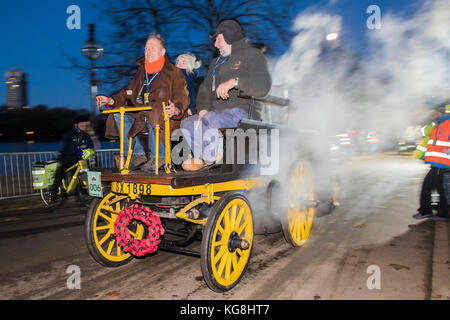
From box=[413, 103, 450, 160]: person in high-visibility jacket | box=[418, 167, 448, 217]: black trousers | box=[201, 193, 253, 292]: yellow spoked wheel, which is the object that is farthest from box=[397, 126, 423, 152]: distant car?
box=[201, 193, 253, 292]: yellow spoked wheel

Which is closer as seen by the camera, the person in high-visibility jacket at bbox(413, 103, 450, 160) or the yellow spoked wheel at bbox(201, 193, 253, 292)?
the yellow spoked wheel at bbox(201, 193, 253, 292)

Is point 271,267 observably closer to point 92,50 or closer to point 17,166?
point 92,50

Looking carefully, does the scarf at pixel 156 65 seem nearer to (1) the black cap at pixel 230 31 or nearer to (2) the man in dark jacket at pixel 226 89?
→ (2) the man in dark jacket at pixel 226 89

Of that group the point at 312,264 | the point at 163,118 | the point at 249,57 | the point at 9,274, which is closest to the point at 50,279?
the point at 9,274

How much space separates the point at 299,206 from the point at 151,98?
2.37 m

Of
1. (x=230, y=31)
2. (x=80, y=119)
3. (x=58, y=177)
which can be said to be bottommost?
(x=58, y=177)

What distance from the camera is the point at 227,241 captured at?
301 centimetres

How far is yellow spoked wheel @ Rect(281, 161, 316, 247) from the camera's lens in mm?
4055

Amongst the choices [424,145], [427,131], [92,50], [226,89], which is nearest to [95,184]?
[226,89]

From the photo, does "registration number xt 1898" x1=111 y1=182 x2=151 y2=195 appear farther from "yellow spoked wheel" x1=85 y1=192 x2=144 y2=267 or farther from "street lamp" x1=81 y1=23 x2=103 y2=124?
"street lamp" x1=81 y1=23 x2=103 y2=124

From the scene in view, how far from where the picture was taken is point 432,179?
564 centimetres

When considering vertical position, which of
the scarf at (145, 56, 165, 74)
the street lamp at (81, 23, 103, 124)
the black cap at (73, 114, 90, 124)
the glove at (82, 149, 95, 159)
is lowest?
the glove at (82, 149, 95, 159)

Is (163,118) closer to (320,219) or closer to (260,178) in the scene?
(260,178)

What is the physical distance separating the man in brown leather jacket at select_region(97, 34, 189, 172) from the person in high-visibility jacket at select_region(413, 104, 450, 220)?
4392 mm
